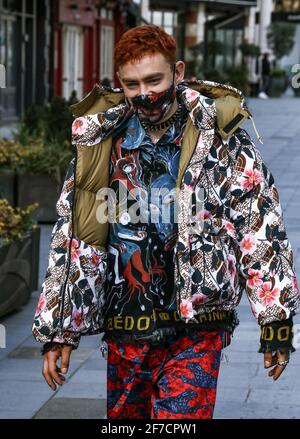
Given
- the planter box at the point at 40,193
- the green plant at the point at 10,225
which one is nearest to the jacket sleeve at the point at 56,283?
the green plant at the point at 10,225

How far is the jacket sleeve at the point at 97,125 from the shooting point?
3729 millimetres

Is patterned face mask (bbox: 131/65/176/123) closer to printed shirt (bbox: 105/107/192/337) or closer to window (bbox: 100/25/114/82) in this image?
printed shirt (bbox: 105/107/192/337)

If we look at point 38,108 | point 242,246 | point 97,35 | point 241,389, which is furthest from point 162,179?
point 97,35

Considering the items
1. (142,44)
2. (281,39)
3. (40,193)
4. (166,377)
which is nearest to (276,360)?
(166,377)

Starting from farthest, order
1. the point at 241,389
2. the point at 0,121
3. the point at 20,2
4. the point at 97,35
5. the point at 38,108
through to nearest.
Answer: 1. the point at 97,35
2. the point at 20,2
3. the point at 0,121
4. the point at 38,108
5. the point at 241,389

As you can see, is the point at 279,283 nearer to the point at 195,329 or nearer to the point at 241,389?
the point at 195,329

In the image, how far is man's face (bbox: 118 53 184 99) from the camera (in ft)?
11.9

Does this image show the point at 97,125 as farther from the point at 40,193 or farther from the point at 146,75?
the point at 40,193

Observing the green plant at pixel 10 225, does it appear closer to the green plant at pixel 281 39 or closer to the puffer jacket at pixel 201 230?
the puffer jacket at pixel 201 230

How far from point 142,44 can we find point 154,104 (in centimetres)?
19

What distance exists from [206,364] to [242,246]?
0.39 metres

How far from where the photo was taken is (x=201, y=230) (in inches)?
145

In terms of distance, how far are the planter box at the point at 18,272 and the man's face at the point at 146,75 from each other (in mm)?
4369

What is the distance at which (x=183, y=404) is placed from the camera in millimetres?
3684
